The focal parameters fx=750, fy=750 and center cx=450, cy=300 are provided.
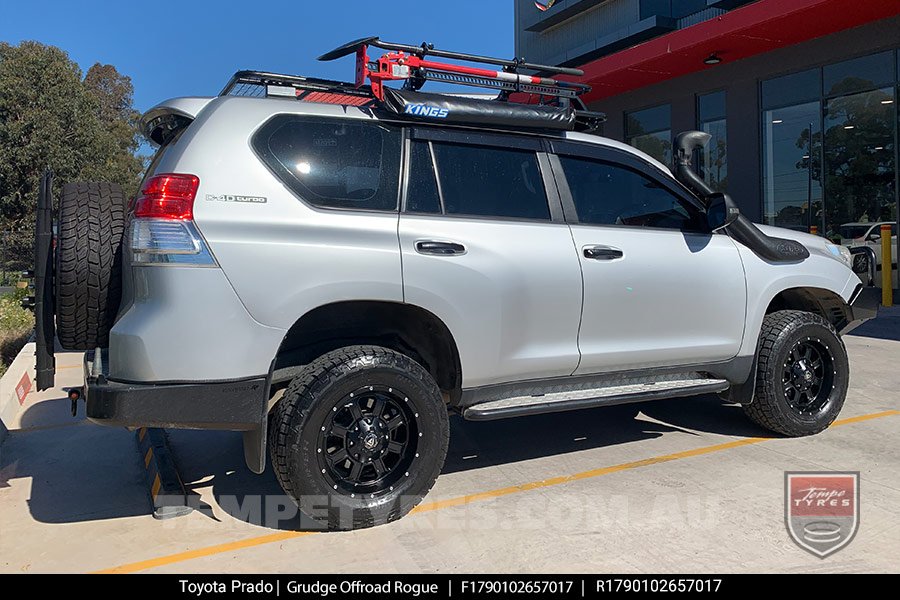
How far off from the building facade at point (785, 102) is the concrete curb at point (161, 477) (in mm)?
11391

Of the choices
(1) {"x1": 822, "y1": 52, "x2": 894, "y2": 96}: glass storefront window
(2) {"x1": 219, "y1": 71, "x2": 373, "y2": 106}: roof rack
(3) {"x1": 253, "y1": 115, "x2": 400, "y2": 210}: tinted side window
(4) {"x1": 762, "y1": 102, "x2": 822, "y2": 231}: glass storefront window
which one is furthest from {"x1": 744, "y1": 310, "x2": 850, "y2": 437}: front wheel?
(4) {"x1": 762, "y1": 102, "x2": 822, "y2": 231}: glass storefront window

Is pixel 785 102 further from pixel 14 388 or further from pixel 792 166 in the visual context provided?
pixel 14 388

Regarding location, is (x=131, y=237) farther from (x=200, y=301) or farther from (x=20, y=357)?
(x=20, y=357)

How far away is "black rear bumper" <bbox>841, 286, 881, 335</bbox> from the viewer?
17.2 feet

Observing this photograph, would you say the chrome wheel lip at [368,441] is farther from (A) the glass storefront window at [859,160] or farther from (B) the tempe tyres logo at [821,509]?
(A) the glass storefront window at [859,160]

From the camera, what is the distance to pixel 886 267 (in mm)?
12359

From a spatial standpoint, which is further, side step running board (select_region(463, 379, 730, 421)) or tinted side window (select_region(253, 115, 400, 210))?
side step running board (select_region(463, 379, 730, 421))

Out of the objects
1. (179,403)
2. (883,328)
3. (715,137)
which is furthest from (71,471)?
(715,137)

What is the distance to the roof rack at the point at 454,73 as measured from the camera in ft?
14.6

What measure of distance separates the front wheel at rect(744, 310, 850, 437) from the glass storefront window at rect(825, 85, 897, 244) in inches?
367

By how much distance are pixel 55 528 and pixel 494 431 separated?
2.76m

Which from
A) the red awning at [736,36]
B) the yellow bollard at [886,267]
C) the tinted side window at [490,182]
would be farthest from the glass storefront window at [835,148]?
the tinted side window at [490,182]

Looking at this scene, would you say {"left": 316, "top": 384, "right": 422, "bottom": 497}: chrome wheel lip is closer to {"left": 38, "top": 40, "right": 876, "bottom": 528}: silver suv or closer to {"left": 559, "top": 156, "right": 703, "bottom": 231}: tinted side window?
→ {"left": 38, "top": 40, "right": 876, "bottom": 528}: silver suv

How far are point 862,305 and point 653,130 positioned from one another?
12789 millimetres
